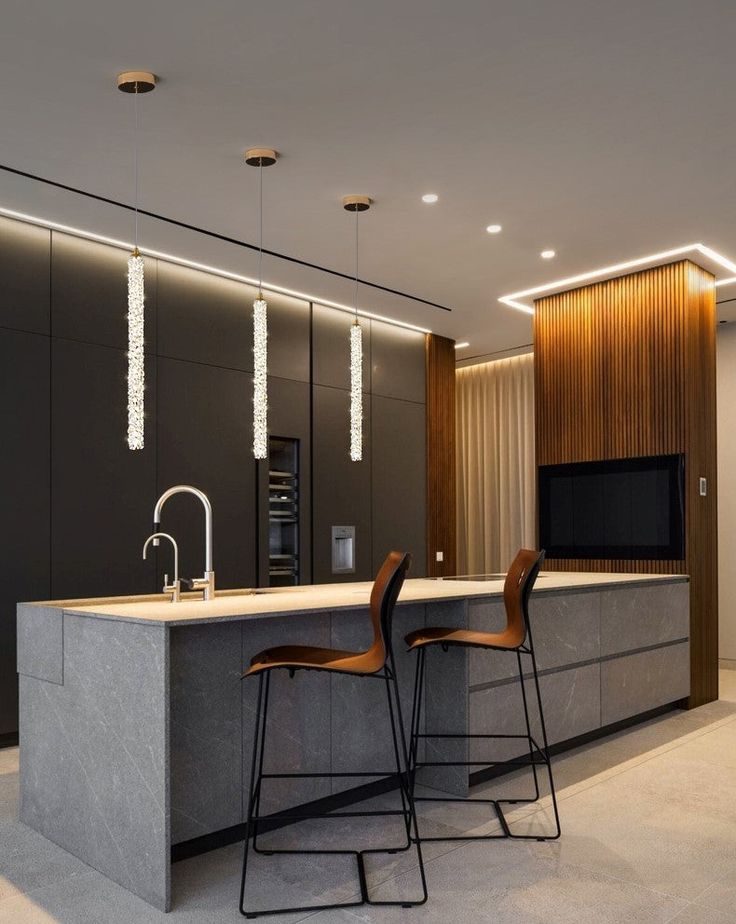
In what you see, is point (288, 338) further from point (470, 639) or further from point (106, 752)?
point (106, 752)

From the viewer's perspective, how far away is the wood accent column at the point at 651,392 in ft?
17.8

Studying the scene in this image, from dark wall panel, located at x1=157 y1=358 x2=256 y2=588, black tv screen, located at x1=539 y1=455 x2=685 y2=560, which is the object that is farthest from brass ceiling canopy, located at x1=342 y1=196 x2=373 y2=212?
black tv screen, located at x1=539 y1=455 x2=685 y2=560

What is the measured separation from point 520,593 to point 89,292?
324cm

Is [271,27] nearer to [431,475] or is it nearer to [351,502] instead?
[351,502]

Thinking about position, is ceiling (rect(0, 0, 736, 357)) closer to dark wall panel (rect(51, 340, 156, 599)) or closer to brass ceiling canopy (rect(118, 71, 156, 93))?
brass ceiling canopy (rect(118, 71, 156, 93))

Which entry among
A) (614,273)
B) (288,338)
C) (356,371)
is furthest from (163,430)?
(614,273)

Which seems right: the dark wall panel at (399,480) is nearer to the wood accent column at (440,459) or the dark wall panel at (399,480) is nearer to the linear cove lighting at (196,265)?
the wood accent column at (440,459)

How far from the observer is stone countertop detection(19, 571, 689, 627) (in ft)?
8.70

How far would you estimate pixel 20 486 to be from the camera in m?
4.57

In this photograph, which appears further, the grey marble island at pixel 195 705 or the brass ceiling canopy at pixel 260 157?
the brass ceiling canopy at pixel 260 157

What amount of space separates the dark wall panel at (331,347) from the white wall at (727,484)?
3067 mm

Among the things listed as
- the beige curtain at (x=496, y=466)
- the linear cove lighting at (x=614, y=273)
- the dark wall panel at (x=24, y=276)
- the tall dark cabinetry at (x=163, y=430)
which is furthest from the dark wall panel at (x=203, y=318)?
the beige curtain at (x=496, y=466)

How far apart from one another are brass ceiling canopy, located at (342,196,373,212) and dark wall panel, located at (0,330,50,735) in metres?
1.90

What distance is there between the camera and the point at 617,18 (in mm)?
2840
